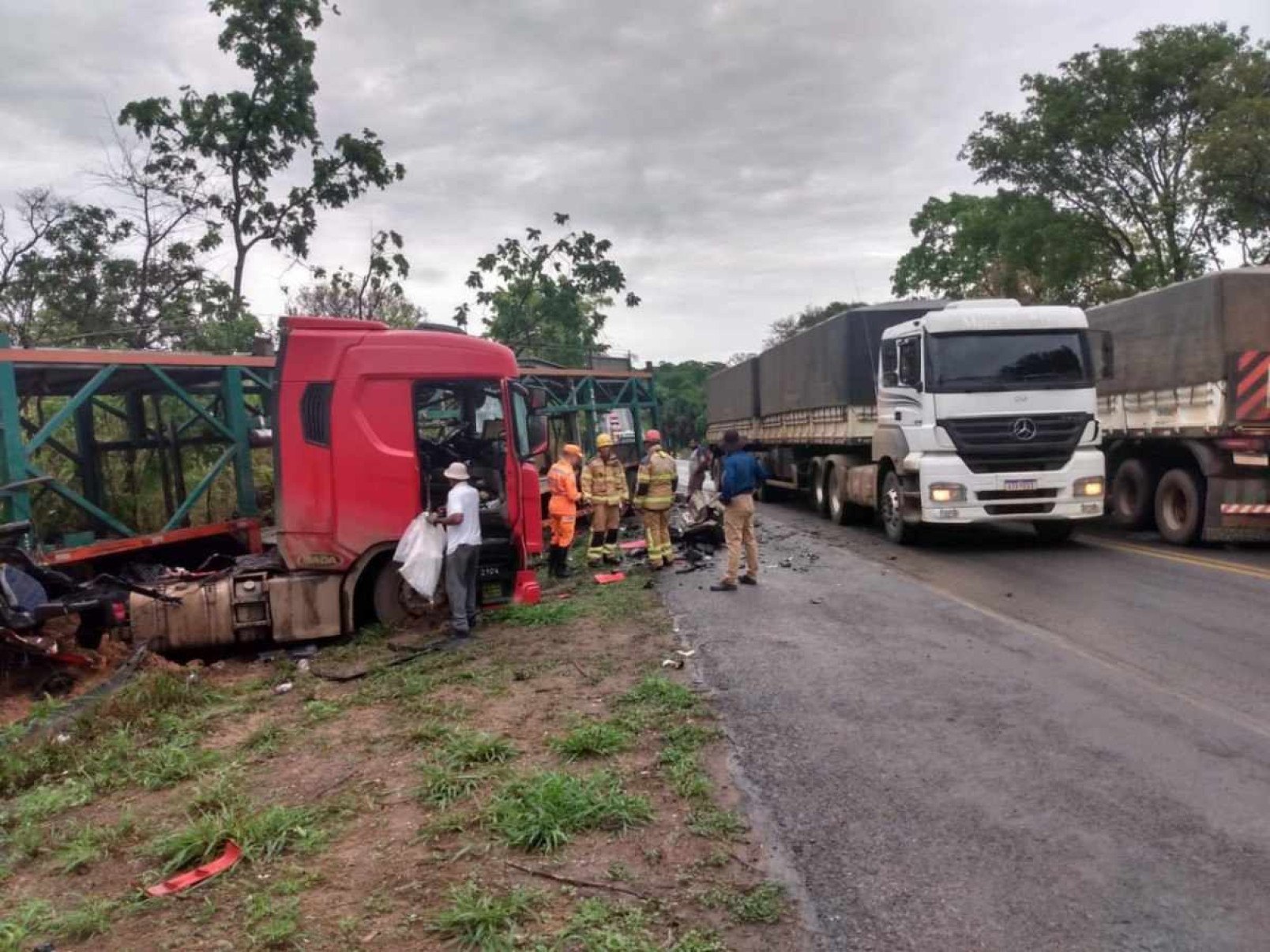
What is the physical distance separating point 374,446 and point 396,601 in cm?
141

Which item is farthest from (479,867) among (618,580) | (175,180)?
(175,180)

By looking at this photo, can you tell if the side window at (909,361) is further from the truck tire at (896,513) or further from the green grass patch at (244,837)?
the green grass patch at (244,837)

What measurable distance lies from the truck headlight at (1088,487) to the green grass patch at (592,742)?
7.77 meters

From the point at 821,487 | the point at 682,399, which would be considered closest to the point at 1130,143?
the point at 821,487

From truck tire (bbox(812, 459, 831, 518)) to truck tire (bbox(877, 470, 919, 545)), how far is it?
3164mm

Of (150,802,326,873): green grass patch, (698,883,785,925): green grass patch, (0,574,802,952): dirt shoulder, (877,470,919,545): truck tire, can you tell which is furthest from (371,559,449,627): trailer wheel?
(877,470,919,545): truck tire

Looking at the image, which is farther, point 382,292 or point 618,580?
point 382,292

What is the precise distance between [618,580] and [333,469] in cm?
Answer: 375

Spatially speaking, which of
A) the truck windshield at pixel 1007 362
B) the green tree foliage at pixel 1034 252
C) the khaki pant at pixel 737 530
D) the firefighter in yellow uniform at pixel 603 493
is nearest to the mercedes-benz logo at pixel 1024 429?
the truck windshield at pixel 1007 362

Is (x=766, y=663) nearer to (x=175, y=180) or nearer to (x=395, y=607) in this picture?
(x=395, y=607)

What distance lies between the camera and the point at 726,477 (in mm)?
9250

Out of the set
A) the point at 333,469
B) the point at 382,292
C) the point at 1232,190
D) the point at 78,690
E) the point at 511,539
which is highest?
the point at 1232,190

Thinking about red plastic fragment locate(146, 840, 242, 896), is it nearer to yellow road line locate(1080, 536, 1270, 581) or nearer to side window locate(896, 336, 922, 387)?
yellow road line locate(1080, 536, 1270, 581)

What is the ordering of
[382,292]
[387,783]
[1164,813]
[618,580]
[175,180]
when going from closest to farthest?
1. [1164,813]
2. [387,783]
3. [618,580]
4. [175,180]
5. [382,292]
